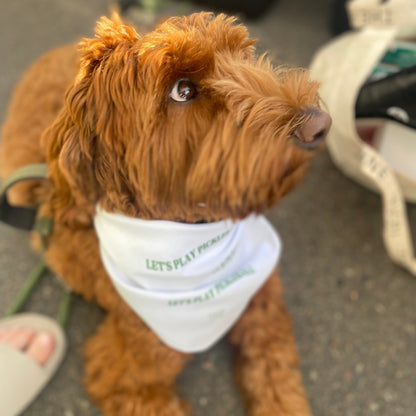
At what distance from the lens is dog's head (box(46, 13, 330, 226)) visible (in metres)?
0.76

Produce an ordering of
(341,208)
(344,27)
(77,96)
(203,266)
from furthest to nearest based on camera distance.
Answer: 1. (344,27)
2. (341,208)
3. (203,266)
4. (77,96)

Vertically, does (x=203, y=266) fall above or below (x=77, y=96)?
below

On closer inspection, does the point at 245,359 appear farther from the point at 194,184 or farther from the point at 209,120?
the point at 209,120

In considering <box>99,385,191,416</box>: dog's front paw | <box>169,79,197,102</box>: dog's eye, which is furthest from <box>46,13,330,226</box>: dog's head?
<box>99,385,191,416</box>: dog's front paw

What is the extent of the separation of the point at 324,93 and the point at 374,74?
0.18 meters

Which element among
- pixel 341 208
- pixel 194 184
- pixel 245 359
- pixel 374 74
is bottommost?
pixel 245 359

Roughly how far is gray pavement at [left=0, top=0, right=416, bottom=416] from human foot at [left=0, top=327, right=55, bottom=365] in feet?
0.26

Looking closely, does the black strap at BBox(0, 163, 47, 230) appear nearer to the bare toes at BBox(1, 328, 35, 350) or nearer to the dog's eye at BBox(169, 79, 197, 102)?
the bare toes at BBox(1, 328, 35, 350)

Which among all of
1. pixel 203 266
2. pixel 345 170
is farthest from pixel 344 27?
pixel 203 266

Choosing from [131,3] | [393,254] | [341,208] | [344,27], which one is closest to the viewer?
[393,254]

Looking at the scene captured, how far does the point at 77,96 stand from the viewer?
0.79 m

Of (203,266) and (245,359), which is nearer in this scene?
(203,266)

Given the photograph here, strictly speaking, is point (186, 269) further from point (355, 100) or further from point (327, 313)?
point (355, 100)

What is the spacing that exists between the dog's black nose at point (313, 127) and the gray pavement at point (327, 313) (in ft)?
2.78
